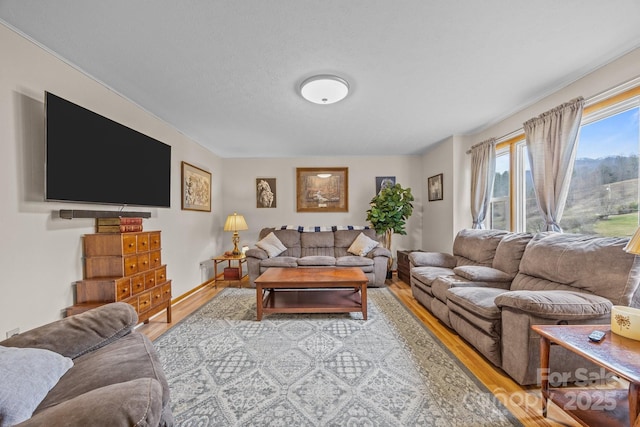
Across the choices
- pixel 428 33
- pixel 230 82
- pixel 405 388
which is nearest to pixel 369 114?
pixel 428 33

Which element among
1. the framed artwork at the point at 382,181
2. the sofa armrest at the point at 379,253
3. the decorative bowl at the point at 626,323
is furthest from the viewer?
the framed artwork at the point at 382,181

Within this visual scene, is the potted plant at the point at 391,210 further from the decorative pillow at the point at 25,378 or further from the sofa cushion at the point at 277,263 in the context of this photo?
the decorative pillow at the point at 25,378

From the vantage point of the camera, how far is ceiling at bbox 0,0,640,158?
150 centimetres

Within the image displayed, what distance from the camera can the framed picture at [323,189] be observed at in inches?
203

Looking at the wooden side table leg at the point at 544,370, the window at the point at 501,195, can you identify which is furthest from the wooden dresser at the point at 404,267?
the wooden side table leg at the point at 544,370

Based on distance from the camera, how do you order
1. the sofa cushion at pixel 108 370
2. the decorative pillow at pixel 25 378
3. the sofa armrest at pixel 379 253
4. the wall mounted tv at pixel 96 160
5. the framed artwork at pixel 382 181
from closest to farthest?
the decorative pillow at pixel 25 378
the sofa cushion at pixel 108 370
the wall mounted tv at pixel 96 160
the sofa armrest at pixel 379 253
the framed artwork at pixel 382 181

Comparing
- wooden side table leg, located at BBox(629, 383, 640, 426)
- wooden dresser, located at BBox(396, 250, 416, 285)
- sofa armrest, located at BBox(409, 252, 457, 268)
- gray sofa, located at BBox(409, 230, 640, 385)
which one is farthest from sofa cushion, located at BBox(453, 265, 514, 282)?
wooden dresser, located at BBox(396, 250, 416, 285)

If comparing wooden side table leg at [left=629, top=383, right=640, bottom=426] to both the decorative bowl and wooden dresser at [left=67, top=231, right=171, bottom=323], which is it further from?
wooden dresser at [left=67, top=231, right=171, bottom=323]

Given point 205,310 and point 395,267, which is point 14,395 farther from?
point 395,267

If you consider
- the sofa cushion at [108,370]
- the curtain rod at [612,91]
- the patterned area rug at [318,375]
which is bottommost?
the patterned area rug at [318,375]

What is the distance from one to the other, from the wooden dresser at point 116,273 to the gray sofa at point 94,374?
82 centimetres

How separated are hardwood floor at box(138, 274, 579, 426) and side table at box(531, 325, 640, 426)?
0.09 m

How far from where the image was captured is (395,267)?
5125 millimetres

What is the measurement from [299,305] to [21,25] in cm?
315
